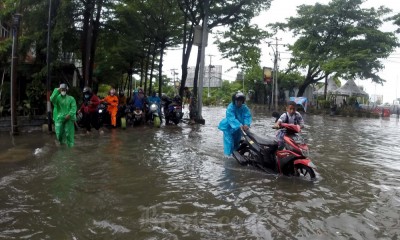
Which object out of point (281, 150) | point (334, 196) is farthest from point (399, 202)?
point (281, 150)

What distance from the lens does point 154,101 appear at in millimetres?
15625

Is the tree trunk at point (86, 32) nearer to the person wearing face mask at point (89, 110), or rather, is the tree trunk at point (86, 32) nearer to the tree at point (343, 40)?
the person wearing face mask at point (89, 110)

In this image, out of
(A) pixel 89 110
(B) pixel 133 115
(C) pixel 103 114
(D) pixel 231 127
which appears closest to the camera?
(D) pixel 231 127

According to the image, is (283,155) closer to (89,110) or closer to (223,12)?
(89,110)

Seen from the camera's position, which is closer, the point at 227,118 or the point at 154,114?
the point at 227,118

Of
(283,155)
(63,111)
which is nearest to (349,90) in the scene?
(283,155)

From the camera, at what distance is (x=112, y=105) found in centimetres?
1332

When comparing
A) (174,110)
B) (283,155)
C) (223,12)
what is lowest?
(283,155)

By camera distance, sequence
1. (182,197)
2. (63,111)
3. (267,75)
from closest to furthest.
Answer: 1. (182,197)
2. (63,111)
3. (267,75)

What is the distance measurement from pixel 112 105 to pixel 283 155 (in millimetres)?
8465

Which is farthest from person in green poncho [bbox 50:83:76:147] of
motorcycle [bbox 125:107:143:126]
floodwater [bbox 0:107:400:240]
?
motorcycle [bbox 125:107:143:126]

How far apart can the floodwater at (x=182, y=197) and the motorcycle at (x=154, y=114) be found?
598 cm

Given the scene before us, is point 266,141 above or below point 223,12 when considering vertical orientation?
below

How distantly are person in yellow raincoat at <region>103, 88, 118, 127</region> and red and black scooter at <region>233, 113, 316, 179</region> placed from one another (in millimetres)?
7082
